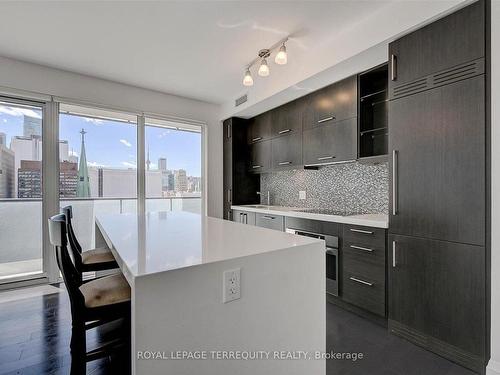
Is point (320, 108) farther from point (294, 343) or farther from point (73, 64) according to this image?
point (73, 64)

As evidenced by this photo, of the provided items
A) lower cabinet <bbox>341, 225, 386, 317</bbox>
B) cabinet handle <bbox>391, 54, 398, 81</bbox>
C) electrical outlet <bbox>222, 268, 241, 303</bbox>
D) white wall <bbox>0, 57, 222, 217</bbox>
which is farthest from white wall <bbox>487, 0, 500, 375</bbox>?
white wall <bbox>0, 57, 222, 217</bbox>

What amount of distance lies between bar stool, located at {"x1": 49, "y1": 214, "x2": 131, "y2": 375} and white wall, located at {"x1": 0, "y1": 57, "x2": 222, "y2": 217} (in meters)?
2.83

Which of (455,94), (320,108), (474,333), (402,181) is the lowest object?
(474,333)

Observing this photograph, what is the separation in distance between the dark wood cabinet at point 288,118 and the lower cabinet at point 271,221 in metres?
1.15

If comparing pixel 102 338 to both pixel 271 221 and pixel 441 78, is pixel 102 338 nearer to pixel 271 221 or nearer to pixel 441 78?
pixel 271 221

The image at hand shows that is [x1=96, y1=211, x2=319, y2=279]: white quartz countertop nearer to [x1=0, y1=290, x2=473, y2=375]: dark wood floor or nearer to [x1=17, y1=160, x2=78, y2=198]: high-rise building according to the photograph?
[x1=0, y1=290, x2=473, y2=375]: dark wood floor

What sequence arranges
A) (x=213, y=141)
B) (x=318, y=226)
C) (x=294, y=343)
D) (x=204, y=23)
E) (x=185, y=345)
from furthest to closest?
(x=213, y=141), (x=318, y=226), (x=204, y=23), (x=294, y=343), (x=185, y=345)

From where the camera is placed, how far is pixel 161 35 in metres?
2.63

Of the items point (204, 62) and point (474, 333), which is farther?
point (204, 62)

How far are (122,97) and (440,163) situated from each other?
12.6ft

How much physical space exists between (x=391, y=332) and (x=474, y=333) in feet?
1.96

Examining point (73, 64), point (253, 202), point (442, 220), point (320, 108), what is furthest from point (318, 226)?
point (73, 64)

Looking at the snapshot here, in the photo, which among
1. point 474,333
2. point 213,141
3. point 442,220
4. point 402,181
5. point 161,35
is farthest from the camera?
point 213,141

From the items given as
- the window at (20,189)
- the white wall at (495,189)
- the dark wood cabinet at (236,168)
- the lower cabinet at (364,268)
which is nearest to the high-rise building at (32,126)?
the window at (20,189)
